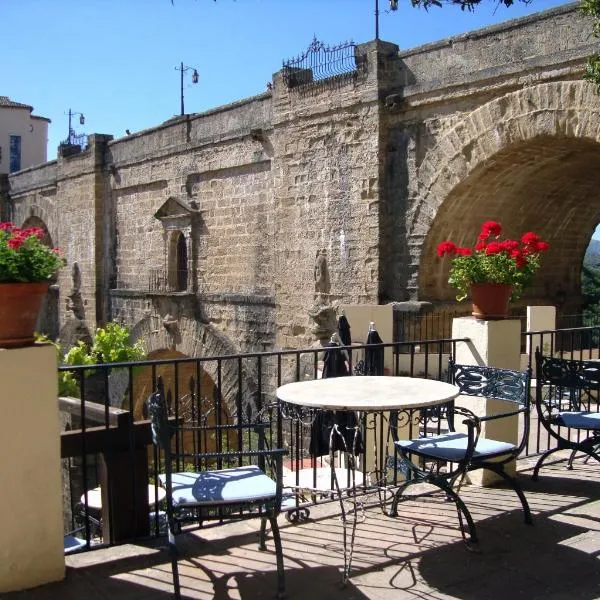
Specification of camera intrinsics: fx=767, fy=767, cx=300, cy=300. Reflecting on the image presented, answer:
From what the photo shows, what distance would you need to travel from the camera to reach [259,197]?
15.5 metres

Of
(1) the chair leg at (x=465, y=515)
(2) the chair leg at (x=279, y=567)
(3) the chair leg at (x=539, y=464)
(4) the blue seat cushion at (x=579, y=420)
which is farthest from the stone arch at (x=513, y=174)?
(2) the chair leg at (x=279, y=567)

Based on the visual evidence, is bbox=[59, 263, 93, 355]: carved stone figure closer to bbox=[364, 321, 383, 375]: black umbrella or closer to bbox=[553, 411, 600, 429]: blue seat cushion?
bbox=[364, 321, 383, 375]: black umbrella

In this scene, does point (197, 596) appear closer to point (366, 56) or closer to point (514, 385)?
point (514, 385)

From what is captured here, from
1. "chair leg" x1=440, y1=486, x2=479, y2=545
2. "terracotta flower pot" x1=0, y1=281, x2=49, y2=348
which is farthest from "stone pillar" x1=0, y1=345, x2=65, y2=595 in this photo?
"chair leg" x1=440, y1=486, x2=479, y2=545

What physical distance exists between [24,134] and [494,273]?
39.0 meters

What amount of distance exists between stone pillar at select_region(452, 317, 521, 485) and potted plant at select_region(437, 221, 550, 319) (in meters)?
0.11

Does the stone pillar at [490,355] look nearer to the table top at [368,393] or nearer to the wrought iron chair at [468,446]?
the wrought iron chair at [468,446]

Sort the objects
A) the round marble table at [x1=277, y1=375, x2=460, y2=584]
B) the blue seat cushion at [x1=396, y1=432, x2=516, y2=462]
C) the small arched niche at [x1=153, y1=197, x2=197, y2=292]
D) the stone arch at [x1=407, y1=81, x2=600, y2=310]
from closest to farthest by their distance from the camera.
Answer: the round marble table at [x1=277, y1=375, x2=460, y2=584], the blue seat cushion at [x1=396, y1=432, x2=516, y2=462], the stone arch at [x1=407, y1=81, x2=600, y2=310], the small arched niche at [x1=153, y1=197, x2=197, y2=292]

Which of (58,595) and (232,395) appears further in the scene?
(232,395)

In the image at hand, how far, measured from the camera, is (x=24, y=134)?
40.1 meters

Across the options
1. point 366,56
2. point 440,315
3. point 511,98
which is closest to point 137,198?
point 366,56

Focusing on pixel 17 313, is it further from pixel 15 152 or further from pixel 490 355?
pixel 15 152

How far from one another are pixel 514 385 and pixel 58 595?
2803 millimetres

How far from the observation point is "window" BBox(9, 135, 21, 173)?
39594mm
